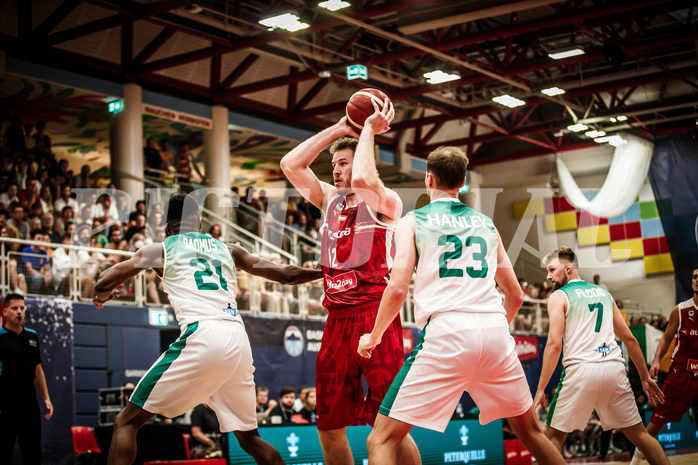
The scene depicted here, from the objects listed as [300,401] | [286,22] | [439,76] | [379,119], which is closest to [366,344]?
[379,119]

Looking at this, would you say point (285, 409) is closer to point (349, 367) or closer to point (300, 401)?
point (300, 401)

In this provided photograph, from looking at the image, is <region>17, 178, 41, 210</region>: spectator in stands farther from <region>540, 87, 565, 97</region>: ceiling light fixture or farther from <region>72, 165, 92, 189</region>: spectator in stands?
<region>540, 87, 565, 97</region>: ceiling light fixture

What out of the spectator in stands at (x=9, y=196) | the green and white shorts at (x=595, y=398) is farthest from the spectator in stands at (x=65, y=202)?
the green and white shorts at (x=595, y=398)

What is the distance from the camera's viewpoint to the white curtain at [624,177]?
899 inches

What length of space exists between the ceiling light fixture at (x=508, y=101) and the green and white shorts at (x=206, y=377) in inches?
607

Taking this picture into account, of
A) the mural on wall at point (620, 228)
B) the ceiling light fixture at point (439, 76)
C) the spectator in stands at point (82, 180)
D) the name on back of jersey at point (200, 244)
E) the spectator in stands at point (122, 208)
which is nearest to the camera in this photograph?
the name on back of jersey at point (200, 244)

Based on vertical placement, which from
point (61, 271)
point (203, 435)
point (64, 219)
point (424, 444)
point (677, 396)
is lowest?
point (424, 444)

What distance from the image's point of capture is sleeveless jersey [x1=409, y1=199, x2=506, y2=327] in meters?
4.25

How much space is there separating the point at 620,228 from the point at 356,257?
68.6ft

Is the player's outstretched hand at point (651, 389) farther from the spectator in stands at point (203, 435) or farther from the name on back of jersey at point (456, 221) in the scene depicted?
the spectator in stands at point (203, 435)

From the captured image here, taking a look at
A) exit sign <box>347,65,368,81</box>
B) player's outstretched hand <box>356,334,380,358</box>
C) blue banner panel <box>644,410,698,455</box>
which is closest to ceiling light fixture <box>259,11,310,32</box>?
exit sign <box>347,65,368,81</box>

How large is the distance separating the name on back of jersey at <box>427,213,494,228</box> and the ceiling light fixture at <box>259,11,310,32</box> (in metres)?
10.2

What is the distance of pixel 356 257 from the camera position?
5.18 meters

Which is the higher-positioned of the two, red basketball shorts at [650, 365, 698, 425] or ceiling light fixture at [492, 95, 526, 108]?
ceiling light fixture at [492, 95, 526, 108]
